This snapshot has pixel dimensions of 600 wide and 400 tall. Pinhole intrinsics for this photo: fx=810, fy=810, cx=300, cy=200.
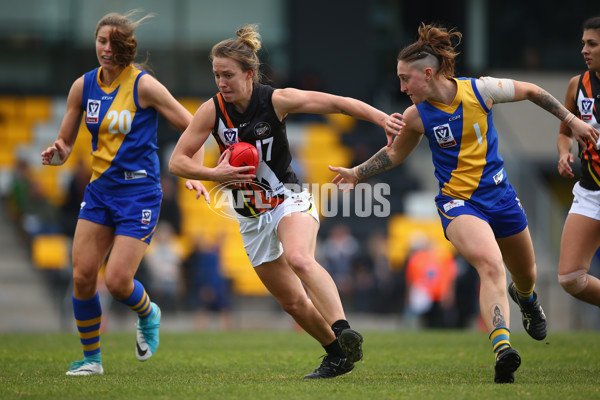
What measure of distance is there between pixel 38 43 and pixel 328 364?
16536 millimetres

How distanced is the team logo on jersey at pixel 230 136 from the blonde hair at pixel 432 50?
53.3 inches

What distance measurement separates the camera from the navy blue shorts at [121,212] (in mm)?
6430

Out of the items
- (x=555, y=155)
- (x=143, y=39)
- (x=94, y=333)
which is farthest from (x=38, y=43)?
(x=94, y=333)

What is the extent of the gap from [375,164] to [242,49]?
135 centimetres

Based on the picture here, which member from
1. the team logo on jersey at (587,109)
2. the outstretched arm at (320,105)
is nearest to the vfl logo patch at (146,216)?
the outstretched arm at (320,105)

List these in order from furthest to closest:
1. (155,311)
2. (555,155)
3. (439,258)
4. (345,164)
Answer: (555,155)
(345,164)
(439,258)
(155,311)

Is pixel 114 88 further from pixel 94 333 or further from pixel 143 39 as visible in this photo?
pixel 143 39

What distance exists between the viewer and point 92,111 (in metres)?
6.51

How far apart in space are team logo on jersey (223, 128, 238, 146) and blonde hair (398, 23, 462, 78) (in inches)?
53.3

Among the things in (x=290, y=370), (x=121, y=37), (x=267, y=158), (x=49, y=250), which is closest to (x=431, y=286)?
(x=49, y=250)

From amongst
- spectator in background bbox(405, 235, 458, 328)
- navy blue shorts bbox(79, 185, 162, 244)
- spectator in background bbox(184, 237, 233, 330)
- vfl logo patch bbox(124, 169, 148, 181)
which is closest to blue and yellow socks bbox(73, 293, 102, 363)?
navy blue shorts bbox(79, 185, 162, 244)

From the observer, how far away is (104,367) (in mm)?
7117

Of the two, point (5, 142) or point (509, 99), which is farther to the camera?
point (5, 142)

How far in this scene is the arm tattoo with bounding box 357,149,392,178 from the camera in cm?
629
